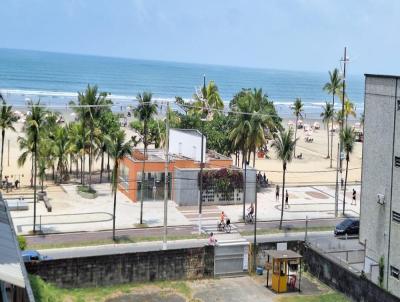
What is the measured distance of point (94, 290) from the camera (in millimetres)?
28406

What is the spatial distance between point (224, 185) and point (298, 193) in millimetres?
8636

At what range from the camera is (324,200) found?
175 ft

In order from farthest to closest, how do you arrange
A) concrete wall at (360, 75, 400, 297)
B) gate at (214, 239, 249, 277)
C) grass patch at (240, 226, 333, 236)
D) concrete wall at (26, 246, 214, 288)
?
grass patch at (240, 226, 333, 236), gate at (214, 239, 249, 277), concrete wall at (360, 75, 400, 297), concrete wall at (26, 246, 214, 288)

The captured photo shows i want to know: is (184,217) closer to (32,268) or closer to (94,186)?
(94,186)

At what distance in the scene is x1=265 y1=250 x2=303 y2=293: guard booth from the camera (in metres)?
29.4

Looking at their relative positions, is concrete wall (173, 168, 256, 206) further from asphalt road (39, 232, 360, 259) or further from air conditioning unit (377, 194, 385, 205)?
air conditioning unit (377, 194, 385, 205)

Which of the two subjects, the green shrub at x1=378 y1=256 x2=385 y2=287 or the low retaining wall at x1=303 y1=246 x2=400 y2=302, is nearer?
the low retaining wall at x1=303 y1=246 x2=400 y2=302

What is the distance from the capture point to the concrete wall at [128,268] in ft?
91.6

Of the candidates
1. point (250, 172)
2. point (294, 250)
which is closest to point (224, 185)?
point (250, 172)

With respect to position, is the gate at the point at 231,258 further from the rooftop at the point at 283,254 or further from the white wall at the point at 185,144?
the white wall at the point at 185,144

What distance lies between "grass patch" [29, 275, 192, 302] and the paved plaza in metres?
12.6

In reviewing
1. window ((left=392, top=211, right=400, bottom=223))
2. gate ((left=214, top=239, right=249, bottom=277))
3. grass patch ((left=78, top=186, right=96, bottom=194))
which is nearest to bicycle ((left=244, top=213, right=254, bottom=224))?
gate ((left=214, top=239, right=249, bottom=277))

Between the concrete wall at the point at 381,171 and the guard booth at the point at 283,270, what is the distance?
388 centimetres

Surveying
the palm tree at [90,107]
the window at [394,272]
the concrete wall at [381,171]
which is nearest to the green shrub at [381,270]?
the concrete wall at [381,171]
